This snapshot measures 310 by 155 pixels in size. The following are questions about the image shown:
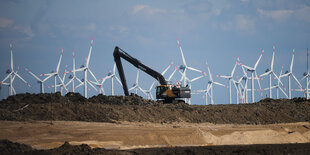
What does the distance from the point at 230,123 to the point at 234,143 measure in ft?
37.4

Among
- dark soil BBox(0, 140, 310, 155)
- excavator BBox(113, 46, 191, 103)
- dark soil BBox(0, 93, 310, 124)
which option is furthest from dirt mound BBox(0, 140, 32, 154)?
excavator BBox(113, 46, 191, 103)

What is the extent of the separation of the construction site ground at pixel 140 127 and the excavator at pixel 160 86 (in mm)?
1446

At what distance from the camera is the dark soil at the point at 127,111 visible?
24.3m

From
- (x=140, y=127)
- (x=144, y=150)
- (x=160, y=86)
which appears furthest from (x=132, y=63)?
(x=144, y=150)

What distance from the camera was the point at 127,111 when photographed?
26.8 m

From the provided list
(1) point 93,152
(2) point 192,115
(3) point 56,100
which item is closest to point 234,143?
(1) point 93,152

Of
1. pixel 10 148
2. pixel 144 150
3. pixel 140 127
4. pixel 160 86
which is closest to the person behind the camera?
pixel 10 148

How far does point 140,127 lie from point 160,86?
1125 centimetres

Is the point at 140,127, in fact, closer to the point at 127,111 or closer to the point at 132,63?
the point at 127,111

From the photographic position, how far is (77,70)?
47.9 meters

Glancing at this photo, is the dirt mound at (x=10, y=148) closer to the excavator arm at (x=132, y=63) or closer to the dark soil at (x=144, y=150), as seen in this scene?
the dark soil at (x=144, y=150)

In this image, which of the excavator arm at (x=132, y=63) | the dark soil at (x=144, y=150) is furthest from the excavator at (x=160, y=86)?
the dark soil at (x=144, y=150)

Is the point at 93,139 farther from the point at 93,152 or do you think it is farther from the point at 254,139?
the point at 254,139

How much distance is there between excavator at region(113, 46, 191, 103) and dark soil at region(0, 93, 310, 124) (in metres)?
1.15
